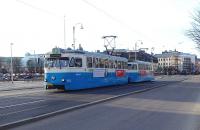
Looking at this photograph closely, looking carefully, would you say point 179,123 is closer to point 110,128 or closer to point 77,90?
point 110,128

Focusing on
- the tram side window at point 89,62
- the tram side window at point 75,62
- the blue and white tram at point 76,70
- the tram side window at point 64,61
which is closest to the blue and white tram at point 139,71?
the blue and white tram at point 76,70

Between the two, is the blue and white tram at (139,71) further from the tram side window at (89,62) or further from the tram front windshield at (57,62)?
the tram front windshield at (57,62)

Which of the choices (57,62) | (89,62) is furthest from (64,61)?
(89,62)

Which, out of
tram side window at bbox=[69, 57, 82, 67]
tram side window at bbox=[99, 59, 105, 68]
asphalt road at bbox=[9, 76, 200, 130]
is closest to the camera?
asphalt road at bbox=[9, 76, 200, 130]

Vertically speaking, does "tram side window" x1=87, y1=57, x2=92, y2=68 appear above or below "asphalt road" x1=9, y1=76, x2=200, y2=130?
above

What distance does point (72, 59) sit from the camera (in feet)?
110

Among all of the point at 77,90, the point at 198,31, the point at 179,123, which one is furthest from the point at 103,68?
the point at 179,123

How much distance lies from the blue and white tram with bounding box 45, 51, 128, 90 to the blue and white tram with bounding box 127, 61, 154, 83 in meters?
11.8

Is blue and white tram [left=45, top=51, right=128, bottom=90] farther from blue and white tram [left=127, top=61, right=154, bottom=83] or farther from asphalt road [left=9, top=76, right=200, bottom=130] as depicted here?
asphalt road [left=9, top=76, right=200, bottom=130]

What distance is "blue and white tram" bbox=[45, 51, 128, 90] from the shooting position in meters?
32.0

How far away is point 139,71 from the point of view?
57531mm

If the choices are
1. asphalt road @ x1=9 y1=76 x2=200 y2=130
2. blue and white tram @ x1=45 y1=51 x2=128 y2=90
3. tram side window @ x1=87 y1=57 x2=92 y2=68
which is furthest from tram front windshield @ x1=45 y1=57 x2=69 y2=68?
asphalt road @ x1=9 y1=76 x2=200 y2=130

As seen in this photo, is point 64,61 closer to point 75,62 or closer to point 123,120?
point 75,62

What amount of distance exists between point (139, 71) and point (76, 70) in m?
25.2
